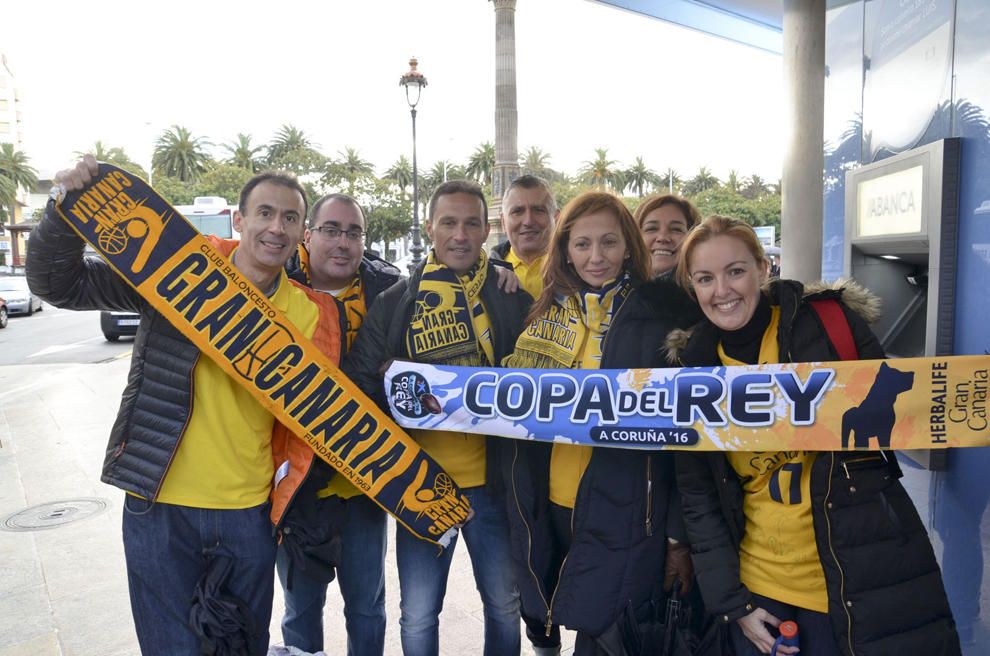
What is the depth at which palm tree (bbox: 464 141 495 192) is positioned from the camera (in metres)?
54.2

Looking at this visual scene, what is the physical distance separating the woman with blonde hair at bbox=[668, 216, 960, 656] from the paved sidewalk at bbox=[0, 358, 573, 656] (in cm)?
148

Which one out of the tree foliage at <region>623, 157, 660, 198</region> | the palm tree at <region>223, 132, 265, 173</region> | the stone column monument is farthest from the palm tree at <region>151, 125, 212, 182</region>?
the stone column monument

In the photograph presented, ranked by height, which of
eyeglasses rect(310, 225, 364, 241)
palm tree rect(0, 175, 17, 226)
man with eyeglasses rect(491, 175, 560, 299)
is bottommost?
eyeglasses rect(310, 225, 364, 241)

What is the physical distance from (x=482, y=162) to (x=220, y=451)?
54572 millimetres

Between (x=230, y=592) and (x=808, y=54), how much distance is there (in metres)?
5.78

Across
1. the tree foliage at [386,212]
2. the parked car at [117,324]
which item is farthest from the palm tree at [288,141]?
the parked car at [117,324]

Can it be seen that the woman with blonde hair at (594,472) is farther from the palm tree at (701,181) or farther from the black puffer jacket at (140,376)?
the palm tree at (701,181)

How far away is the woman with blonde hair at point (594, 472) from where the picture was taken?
6.97 ft

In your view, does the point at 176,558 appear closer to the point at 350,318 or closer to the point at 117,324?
the point at 350,318

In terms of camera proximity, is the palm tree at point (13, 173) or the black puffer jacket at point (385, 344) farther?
the palm tree at point (13, 173)

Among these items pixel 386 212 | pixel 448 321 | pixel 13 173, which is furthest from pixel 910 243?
pixel 13 173

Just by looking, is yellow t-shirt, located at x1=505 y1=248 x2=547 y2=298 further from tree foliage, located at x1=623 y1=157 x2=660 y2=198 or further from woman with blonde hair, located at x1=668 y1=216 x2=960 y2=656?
tree foliage, located at x1=623 y1=157 x2=660 y2=198

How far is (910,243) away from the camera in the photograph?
2562mm

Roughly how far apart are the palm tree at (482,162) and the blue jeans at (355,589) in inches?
2071
